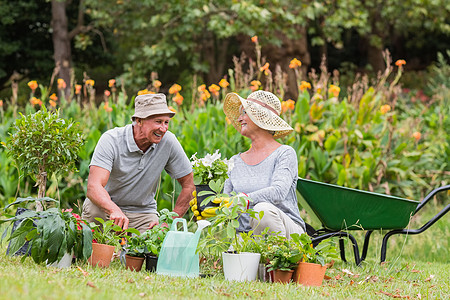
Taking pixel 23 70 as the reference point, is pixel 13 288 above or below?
below

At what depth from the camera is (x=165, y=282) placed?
245cm

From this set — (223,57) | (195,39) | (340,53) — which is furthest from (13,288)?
(340,53)

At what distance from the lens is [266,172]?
3182mm

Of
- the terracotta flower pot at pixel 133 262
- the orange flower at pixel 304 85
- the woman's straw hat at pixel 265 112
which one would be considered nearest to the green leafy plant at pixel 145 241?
the terracotta flower pot at pixel 133 262

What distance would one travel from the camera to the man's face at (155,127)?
10.6 feet

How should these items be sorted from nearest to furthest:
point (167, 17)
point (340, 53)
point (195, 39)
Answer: point (167, 17) → point (195, 39) → point (340, 53)

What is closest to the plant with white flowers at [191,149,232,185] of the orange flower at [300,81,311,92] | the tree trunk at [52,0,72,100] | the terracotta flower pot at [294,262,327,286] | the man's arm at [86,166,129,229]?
the man's arm at [86,166,129,229]

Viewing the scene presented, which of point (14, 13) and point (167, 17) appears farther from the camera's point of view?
point (14, 13)

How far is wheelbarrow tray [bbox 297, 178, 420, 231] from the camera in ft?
10.9

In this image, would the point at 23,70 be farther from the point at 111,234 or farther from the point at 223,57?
the point at 111,234

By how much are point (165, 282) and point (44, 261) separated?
2.20 ft

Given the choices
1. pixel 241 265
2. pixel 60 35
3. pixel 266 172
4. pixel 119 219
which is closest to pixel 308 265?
pixel 241 265

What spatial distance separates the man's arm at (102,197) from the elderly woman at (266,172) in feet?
2.23

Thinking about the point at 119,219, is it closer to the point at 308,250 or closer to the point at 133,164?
the point at 133,164
